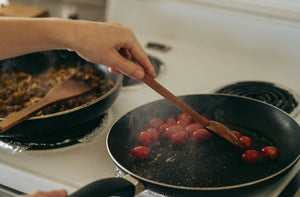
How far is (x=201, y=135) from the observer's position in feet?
2.93

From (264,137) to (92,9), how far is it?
1.03m

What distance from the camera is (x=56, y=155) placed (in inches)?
35.2

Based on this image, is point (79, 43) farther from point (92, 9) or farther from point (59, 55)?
point (92, 9)

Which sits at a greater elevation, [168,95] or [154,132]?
[168,95]

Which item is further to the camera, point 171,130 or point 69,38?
point 171,130

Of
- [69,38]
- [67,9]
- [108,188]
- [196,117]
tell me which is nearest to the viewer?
[108,188]

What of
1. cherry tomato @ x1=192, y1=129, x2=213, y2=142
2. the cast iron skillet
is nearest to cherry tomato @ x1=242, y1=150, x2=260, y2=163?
cherry tomato @ x1=192, y1=129, x2=213, y2=142

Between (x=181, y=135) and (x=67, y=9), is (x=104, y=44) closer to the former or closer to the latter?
(x=181, y=135)

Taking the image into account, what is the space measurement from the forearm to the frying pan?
0.25m

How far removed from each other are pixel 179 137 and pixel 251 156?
17 centimetres

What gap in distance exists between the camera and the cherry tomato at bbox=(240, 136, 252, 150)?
855 millimetres

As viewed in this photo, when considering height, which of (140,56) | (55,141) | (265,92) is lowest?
(55,141)

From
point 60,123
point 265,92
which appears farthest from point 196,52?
point 60,123

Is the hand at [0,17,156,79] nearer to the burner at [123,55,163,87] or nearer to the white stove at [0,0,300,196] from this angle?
the white stove at [0,0,300,196]
